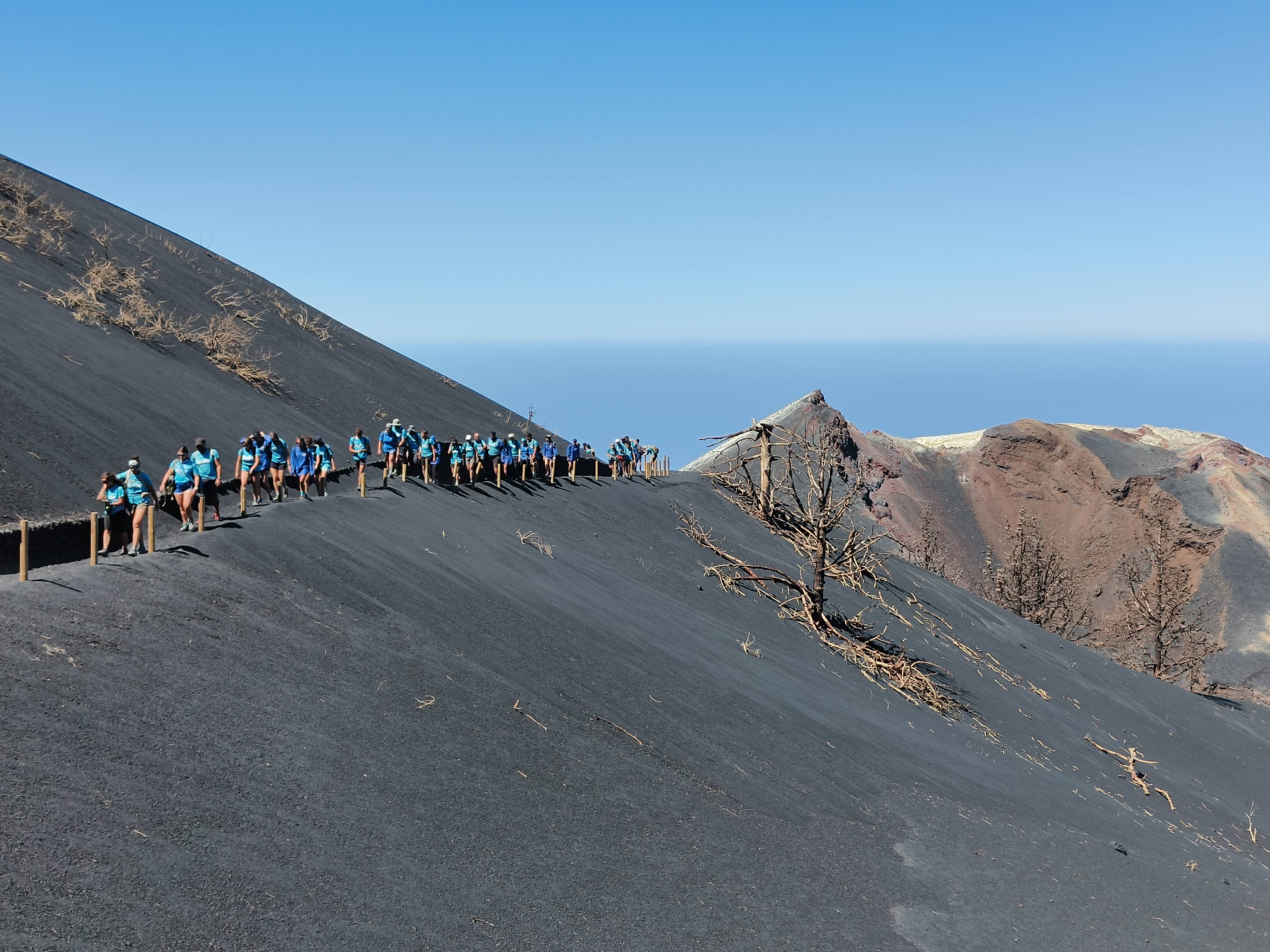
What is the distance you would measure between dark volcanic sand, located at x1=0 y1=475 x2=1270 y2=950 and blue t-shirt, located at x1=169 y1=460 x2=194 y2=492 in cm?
75

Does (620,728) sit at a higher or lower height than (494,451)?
lower

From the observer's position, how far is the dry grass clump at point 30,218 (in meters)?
25.0

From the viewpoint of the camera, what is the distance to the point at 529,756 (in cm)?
1002

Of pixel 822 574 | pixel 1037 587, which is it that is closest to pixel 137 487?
pixel 822 574

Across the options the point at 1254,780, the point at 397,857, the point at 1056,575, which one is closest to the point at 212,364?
the point at 397,857

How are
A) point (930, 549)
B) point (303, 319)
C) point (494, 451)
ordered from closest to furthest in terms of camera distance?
→ point (494, 451) → point (303, 319) → point (930, 549)

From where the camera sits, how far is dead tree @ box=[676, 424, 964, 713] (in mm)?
19188

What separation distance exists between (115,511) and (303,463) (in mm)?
4619

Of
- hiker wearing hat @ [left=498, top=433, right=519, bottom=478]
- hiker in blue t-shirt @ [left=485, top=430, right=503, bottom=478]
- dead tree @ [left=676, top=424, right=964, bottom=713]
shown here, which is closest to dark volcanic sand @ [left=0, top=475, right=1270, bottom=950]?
dead tree @ [left=676, top=424, right=964, bottom=713]

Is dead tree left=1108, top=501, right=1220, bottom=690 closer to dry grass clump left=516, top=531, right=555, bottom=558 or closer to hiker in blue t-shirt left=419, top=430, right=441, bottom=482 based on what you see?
dry grass clump left=516, top=531, right=555, bottom=558

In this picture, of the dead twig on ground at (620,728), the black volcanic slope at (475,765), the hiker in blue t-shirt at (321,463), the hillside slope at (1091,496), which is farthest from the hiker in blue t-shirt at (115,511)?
the hillside slope at (1091,496)

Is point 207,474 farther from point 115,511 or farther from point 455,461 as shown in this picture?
point 455,461

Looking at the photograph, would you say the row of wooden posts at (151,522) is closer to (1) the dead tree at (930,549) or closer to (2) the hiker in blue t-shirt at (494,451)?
(2) the hiker in blue t-shirt at (494,451)

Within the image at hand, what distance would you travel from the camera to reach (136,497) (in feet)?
38.1
